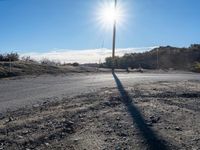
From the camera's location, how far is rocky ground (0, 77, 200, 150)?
633 cm

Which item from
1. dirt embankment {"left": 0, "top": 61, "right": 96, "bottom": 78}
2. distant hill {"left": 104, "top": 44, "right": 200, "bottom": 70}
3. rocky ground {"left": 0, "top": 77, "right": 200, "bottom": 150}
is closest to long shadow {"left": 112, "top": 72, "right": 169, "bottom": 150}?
rocky ground {"left": 0, "top": 77, "right": 200, "bottom": 150}

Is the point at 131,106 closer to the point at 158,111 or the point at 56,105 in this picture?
the point at 158,111

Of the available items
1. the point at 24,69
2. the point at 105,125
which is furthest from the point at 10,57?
the point at 105,125

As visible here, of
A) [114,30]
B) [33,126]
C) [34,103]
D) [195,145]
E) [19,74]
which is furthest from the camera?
[114,30]

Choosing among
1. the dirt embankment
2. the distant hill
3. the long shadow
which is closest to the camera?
the long shadow

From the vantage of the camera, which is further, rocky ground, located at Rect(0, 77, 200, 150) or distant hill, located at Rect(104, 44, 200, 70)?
distant hill, located at Rect(104, 44, 200, 70)

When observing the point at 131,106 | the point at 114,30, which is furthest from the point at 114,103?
the point at 114,30

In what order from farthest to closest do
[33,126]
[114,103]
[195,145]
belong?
1. [114,103]
2. [33,126]
3. [195,145]

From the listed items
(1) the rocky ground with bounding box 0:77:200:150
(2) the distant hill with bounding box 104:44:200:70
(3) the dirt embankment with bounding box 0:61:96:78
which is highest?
(2) the distant hill with bounding box 104:44:200:70

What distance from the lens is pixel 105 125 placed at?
752 centimetres

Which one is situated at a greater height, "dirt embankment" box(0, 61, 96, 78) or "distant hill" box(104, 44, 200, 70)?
"distant hill" box(104, 44, 200, 70)

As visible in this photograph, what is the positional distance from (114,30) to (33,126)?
98.9ft

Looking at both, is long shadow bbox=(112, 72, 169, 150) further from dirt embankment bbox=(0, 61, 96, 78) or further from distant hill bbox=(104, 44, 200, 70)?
distant hill bbox=(104, 44, 200, 70)

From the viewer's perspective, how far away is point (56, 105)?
10391 mm
